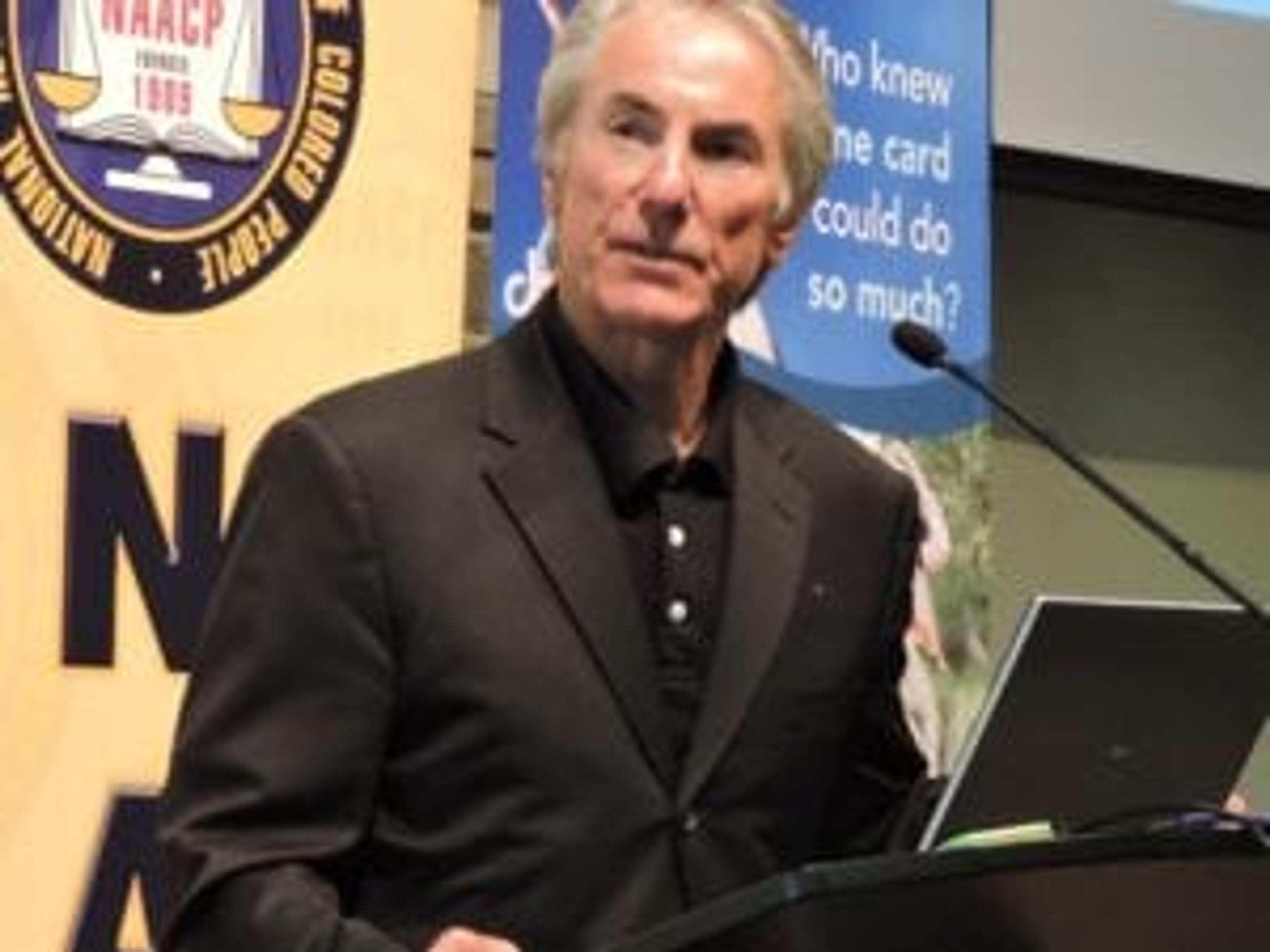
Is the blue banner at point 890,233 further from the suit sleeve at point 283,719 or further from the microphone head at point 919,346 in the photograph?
the suit sleeve at point 283,719

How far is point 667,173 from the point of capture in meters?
1.84

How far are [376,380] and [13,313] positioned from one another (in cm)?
104

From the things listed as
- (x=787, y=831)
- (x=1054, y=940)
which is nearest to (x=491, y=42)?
(x=787, y=831)

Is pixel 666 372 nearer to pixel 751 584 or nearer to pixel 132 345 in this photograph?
pixel 751 584

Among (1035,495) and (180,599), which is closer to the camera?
(180,599)

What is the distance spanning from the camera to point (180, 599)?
9.57ft

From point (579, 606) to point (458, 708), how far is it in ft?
0.38

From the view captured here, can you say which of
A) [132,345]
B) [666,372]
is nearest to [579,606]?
[666,372]

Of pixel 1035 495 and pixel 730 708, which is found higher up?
pixel 730 708

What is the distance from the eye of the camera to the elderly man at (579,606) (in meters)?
1.74

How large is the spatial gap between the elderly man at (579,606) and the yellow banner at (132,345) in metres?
1.02

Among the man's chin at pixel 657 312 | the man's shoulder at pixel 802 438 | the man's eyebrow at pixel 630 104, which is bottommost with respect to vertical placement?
the man's shoulder at pixel 802 438

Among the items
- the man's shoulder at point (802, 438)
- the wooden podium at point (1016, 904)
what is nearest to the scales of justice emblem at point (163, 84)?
the man's shoulder at point (802, 438)

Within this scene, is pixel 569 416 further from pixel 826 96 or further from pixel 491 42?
pixel 491 42
